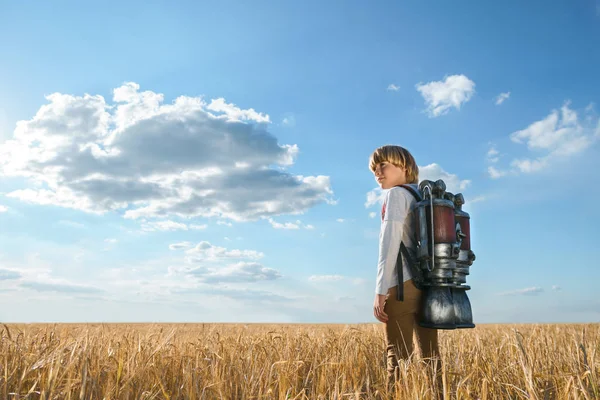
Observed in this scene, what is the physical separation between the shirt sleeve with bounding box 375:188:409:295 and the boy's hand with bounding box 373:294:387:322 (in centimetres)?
4

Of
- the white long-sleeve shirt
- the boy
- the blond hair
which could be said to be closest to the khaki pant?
the boy

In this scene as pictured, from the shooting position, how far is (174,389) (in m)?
4.32

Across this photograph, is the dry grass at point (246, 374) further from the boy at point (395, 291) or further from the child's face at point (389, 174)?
the child's face at point (389, 174)

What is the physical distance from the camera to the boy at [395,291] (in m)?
4.05

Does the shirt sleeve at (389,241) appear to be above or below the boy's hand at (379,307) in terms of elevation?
above

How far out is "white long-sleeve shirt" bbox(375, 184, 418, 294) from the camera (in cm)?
404

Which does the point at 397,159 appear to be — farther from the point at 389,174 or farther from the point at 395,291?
the point at 395,291

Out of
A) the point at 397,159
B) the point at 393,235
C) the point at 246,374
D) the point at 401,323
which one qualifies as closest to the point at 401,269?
the point at 393,235

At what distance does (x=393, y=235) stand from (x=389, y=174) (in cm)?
72

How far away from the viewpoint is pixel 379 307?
13.2 ft

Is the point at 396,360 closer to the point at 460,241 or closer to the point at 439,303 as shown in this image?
the point at 439,303

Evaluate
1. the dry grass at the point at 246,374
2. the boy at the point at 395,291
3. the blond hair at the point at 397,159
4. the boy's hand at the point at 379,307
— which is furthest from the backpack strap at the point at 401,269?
the blond hair at the point at 397,159

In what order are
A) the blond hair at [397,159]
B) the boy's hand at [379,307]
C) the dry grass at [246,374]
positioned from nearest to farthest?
the dry grass at [246,374], the boy's hand at [379,307], the blond hair at [397,159]

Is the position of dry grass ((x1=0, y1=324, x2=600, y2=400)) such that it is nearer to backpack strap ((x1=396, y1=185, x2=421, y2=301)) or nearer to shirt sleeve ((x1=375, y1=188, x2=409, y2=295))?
backpack strap ((x1=396, y1=185, x2=421, y2=301))
